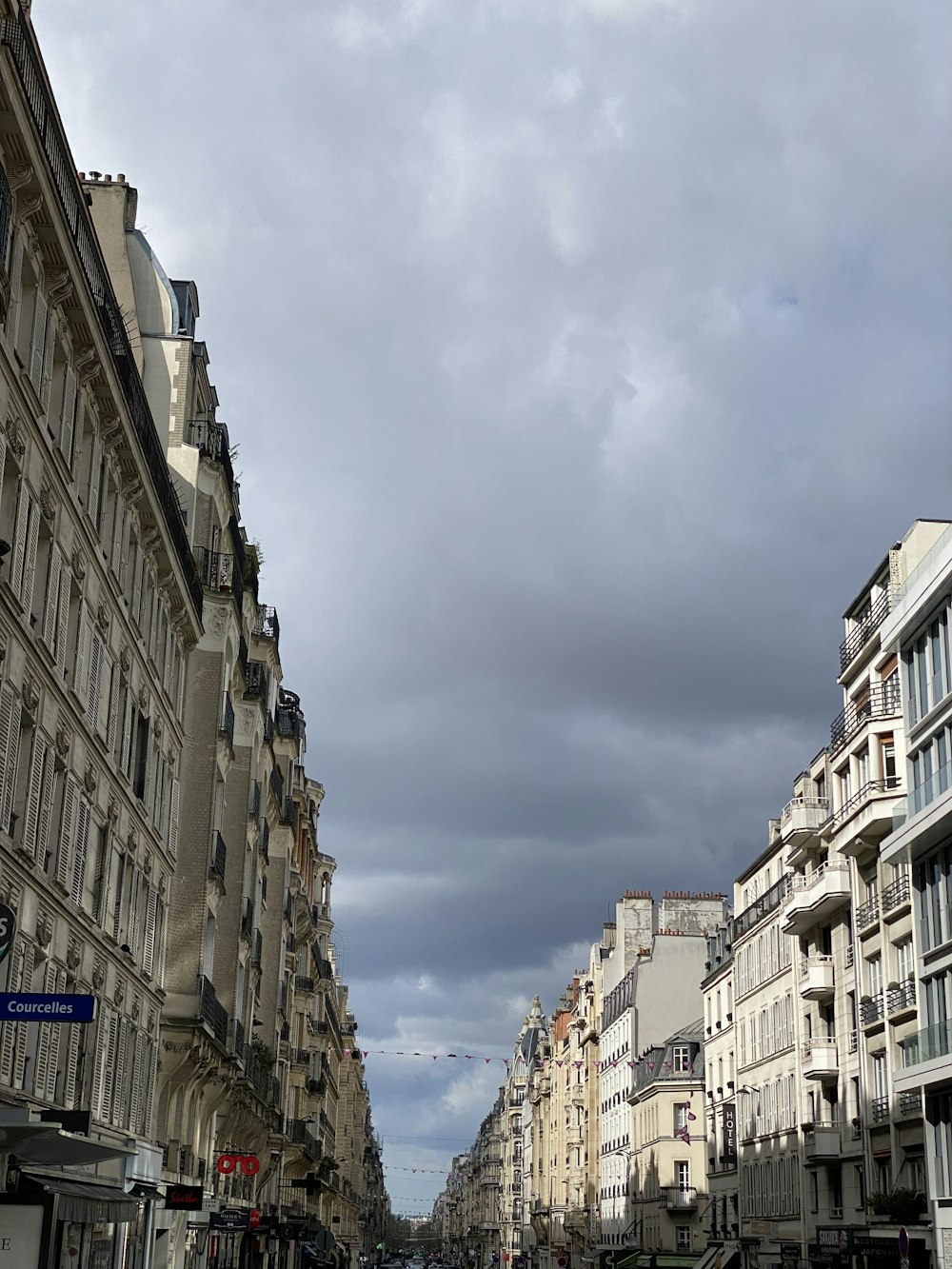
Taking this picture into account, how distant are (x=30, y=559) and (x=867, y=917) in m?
29.9

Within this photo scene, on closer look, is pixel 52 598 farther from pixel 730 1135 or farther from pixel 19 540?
pixel 730 1135

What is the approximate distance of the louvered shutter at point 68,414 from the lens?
81.4 ft

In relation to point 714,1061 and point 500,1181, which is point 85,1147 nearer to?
point 714,1061

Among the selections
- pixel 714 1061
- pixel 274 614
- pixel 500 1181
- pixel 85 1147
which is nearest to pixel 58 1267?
pixel 85 1147

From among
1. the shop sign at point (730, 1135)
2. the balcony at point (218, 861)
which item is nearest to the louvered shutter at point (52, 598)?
the balcony at point (218, 861)

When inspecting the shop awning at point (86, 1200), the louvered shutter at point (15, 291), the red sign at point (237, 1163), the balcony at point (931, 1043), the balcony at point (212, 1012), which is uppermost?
the louvered shutter at point (15, 291)

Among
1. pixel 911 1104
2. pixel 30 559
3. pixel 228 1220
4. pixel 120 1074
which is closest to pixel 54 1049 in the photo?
pixel 120 1074

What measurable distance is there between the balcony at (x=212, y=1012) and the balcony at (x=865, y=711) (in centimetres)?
1969

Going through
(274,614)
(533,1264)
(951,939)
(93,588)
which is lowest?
Result: (533,1264)

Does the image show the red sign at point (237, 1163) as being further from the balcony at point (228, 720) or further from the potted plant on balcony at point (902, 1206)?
the potted plant on balcony at point (902, 1206)

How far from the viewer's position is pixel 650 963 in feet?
293

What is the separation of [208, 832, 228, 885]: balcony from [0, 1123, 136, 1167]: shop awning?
18.7 m

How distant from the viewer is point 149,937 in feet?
112

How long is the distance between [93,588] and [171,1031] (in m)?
13.3
